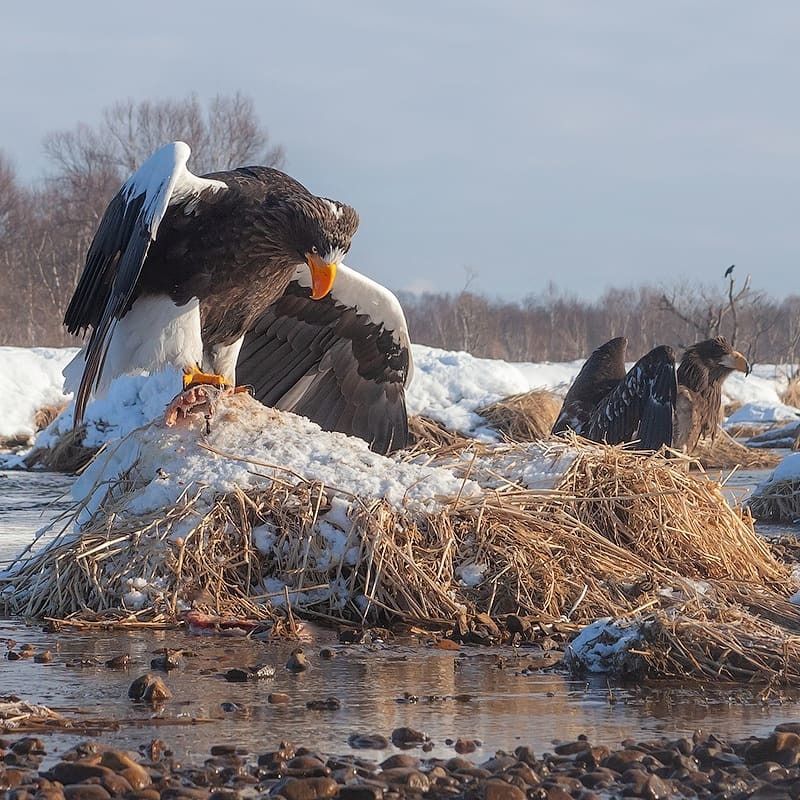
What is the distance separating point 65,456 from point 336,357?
8.47 m

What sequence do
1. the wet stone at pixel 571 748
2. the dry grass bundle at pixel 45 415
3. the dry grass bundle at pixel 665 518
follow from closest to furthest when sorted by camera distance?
the wet stone at pixel 571 748, the dry grass bundle at pixel 665 518, the dry grass bundle at pixel 45 415

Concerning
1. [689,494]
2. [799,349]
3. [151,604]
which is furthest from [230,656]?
[799,349]

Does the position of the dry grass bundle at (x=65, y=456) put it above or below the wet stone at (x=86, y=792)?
above

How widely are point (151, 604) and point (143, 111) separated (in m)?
44.8

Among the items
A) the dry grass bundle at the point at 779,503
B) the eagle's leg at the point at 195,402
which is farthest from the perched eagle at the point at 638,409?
the eagle's leg at the point at 195,402

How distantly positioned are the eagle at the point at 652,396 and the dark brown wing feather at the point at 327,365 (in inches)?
111

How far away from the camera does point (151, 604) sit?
4.71 m

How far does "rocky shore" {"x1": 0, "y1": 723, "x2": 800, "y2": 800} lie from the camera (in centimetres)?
248

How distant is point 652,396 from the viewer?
9984 millimetres

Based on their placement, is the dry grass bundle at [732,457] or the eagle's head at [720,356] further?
the dry grass bundle at [732,457]

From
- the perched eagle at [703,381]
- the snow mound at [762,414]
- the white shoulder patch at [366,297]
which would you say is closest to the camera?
the white shoulder patch at [366,297]

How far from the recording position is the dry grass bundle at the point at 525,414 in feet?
58.6

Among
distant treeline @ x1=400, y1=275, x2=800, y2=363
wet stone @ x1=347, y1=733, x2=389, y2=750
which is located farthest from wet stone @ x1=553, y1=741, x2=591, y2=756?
distant treeline @ x1=400, y1=275, x2=800, y2=363

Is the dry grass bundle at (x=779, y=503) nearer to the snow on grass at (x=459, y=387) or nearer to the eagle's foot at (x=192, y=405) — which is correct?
the eagle's foot at (x=192, y=405)
